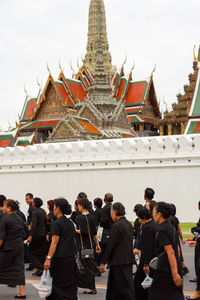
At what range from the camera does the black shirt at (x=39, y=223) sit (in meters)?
9.62

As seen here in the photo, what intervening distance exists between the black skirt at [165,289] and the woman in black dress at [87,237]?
2446 mm

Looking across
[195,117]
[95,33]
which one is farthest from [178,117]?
[95,33]

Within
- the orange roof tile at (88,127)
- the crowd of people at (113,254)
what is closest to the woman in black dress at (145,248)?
the crowd of people at (113,254)

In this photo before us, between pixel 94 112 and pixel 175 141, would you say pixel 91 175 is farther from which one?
Result: pixel 94 112

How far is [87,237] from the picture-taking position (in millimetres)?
8414

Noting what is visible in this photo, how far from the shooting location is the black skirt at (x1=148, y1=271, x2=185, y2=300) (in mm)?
5711

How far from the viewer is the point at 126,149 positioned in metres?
16.7

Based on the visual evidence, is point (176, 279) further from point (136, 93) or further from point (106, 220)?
point (136, 93)

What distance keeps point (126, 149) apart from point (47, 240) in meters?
7.16

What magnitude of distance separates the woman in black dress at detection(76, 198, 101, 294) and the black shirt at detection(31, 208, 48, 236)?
1.32 meters

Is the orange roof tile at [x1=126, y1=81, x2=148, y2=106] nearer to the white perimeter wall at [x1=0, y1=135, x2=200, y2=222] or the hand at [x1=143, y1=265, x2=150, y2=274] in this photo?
the white perimeter wall at [x1=0, y1=135, x2=200, y2=222]

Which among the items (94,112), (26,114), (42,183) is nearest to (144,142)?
(42,183)

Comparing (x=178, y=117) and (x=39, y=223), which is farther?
(x=178, y=117)

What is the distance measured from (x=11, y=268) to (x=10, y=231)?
20.4 inches
